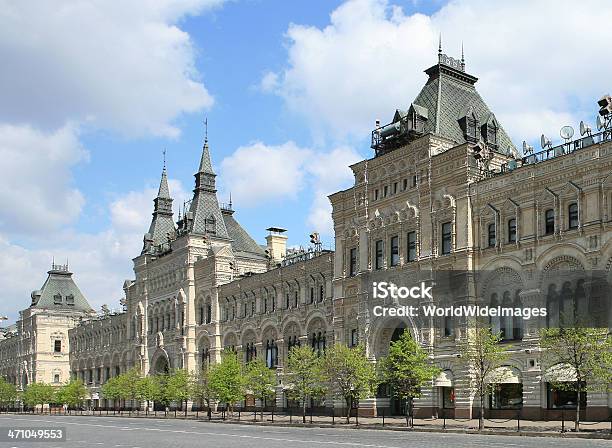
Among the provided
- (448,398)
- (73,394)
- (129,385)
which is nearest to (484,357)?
(448,398)

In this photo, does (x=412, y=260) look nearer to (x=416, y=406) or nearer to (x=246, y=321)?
(x=416, y=406)

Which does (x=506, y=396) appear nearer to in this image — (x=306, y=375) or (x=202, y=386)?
(x=306, y=375)

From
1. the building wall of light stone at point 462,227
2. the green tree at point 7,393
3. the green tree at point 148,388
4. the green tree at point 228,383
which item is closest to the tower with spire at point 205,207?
the green tree at point 148,388

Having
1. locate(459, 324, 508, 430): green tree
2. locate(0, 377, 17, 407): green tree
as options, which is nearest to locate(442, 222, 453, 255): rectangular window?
locate(459, 324, 508, 430): green tree

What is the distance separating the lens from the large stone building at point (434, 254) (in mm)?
51438

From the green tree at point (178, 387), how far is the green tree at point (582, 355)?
4696cm

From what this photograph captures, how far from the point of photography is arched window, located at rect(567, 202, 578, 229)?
2014 inches

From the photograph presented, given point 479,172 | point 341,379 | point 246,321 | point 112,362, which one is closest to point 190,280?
point 246,321

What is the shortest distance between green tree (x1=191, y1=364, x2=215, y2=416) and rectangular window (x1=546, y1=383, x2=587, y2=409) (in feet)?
110

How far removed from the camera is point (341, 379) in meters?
60.2

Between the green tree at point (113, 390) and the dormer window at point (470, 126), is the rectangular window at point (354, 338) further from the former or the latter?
the green tree at point (113, 390)

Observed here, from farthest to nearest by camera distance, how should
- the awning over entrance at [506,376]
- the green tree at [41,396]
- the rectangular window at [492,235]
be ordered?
the green tree at [41,396]
the rectangular window at [492,235]
the awning over entrance at [506,376]

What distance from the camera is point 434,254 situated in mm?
60344

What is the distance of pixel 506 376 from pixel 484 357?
197 inches
